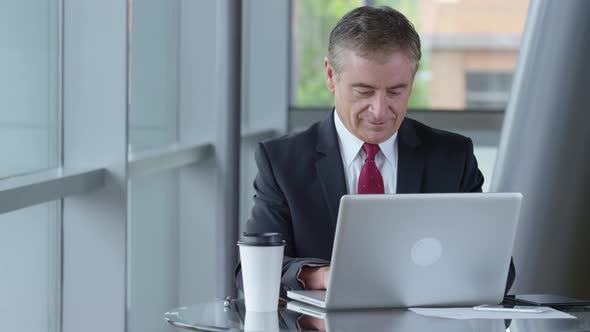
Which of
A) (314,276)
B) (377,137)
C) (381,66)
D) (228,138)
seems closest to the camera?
A: (314,276)

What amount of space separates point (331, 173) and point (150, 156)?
1884mm

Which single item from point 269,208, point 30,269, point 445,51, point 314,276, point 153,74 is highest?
point 445,51

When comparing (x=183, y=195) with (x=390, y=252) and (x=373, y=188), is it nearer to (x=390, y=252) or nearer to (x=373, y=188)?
(x=373, y=188)

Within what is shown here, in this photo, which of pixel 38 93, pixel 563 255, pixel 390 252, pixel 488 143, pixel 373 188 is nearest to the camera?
pixel 390 252

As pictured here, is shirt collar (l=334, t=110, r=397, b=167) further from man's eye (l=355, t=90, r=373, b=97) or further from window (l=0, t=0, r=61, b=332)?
window (l=0, t=0, r=61, b=332)

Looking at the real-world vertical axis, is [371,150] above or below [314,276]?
above

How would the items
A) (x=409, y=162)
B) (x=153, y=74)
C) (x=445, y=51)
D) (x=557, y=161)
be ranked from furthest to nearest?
1. (x=445, y=51)
2. (x=153, y=74)
3. (x=557, y=161)
4. (x=409, y=162)

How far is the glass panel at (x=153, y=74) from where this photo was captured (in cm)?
433

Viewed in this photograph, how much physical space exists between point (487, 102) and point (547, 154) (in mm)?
3126

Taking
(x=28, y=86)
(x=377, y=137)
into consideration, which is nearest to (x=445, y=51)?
(x=28, y=86)

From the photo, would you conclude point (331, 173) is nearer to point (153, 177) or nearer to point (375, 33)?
point (375, 33)

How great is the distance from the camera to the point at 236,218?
5176mm

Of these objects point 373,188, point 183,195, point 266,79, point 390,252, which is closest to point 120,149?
point 373,188

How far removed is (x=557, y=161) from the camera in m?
3.91
